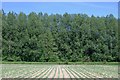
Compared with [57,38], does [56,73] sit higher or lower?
lower

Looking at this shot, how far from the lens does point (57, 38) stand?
5556 cm

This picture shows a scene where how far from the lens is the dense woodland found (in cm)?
5341

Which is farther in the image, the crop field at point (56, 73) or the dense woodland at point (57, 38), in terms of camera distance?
the dense woodland at point (57, 38)

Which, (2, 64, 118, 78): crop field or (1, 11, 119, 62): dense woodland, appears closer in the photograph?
(2, 64, 118, 78): crop field

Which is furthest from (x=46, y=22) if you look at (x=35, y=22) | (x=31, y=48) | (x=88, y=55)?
(x=88, y=55)

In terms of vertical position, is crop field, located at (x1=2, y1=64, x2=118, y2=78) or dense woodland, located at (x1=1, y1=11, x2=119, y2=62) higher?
dense woodland, located at (x1=1, y1=11, x2=119, y2=62)

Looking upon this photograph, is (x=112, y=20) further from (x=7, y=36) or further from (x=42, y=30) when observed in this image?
(x=7, y=36)

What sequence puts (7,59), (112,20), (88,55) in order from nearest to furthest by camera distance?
(7,59) < (88,55) < (112,20)

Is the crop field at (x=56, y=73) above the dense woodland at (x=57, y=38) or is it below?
below

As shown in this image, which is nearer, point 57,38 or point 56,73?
point 56,73

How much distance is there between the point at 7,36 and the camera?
→ 54.4m

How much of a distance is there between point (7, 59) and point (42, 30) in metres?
8.57

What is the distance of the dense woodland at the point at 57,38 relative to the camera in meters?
53.4

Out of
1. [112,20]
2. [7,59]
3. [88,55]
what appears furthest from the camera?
[112,20]
